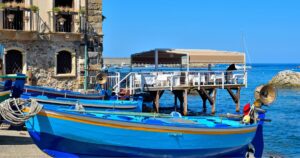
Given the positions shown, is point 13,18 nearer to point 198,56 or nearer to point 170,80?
Answer: point 170,80

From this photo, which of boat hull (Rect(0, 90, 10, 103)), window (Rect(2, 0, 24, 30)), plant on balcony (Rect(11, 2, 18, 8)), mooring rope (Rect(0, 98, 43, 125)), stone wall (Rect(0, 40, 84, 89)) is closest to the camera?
mooring rope (Rect(0, 98, 43, 125))

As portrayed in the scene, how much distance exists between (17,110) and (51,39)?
40.8 feet

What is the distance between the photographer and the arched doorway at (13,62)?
23.5 meters

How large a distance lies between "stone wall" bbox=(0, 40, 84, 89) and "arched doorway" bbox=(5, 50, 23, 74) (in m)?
0.33

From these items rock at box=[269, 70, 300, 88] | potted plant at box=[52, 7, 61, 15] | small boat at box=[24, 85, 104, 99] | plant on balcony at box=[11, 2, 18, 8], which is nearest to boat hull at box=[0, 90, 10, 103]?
small boat at box=[24, 85, 104, 99]

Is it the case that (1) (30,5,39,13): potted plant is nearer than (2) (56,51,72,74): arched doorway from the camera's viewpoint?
Yes

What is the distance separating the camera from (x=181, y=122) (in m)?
13.1

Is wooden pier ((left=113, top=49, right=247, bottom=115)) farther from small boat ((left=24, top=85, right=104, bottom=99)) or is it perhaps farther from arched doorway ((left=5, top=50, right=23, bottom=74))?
arched doorway ((left=5, top=50, right=23, bottom=74))

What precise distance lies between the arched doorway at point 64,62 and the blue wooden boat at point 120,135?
11762 mm

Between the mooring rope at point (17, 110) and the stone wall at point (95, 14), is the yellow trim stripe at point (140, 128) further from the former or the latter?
the stone wall at point (95, 14)

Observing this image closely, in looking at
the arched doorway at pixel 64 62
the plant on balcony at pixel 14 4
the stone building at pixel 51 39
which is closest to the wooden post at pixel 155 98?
the stone building at pixel 51 39

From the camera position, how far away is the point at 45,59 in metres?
24.2

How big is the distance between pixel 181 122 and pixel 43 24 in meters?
13.1

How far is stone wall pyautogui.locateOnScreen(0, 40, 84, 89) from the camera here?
78.1 ft
